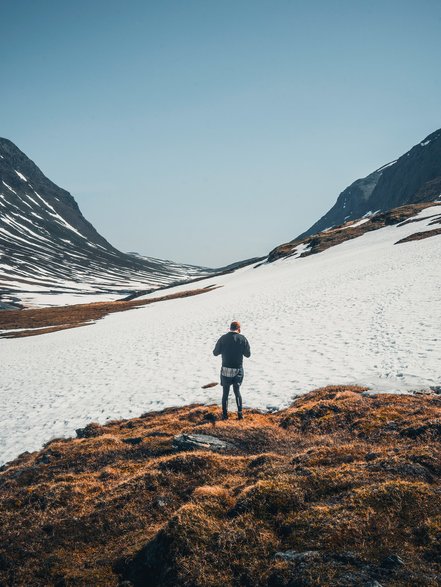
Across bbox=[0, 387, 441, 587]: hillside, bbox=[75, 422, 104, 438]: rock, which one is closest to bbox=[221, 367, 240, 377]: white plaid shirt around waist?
bbox=[0, 387, 441, 587]: hillside

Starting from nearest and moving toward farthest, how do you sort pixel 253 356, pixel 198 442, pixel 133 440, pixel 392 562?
pixel 392 562
pixel 198 442
pixel 133 440
pixel 253 356

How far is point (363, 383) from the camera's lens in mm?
14633

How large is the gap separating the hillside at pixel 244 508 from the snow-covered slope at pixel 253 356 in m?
3.89

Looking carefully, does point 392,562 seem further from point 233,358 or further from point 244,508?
point 233,358

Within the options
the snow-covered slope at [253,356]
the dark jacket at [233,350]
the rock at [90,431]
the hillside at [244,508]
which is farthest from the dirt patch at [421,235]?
the rock at [90,431]

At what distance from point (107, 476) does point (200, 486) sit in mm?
3115

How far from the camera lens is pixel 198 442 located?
35.2 feet

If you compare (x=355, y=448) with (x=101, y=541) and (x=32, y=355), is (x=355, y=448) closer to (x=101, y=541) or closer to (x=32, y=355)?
(x=101, y=541)

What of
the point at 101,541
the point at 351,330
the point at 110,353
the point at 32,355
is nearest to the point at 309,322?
the point at 351,330

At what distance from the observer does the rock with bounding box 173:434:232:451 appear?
1056 cm

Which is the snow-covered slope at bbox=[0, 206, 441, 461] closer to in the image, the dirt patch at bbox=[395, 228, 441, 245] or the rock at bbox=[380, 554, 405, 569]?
the rock at bbox=[380, 554, 405, 569]

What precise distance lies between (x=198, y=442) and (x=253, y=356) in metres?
11.0

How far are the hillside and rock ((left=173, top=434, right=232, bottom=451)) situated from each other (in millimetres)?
46

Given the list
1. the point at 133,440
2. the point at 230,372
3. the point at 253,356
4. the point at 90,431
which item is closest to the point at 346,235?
the point at 253,356
